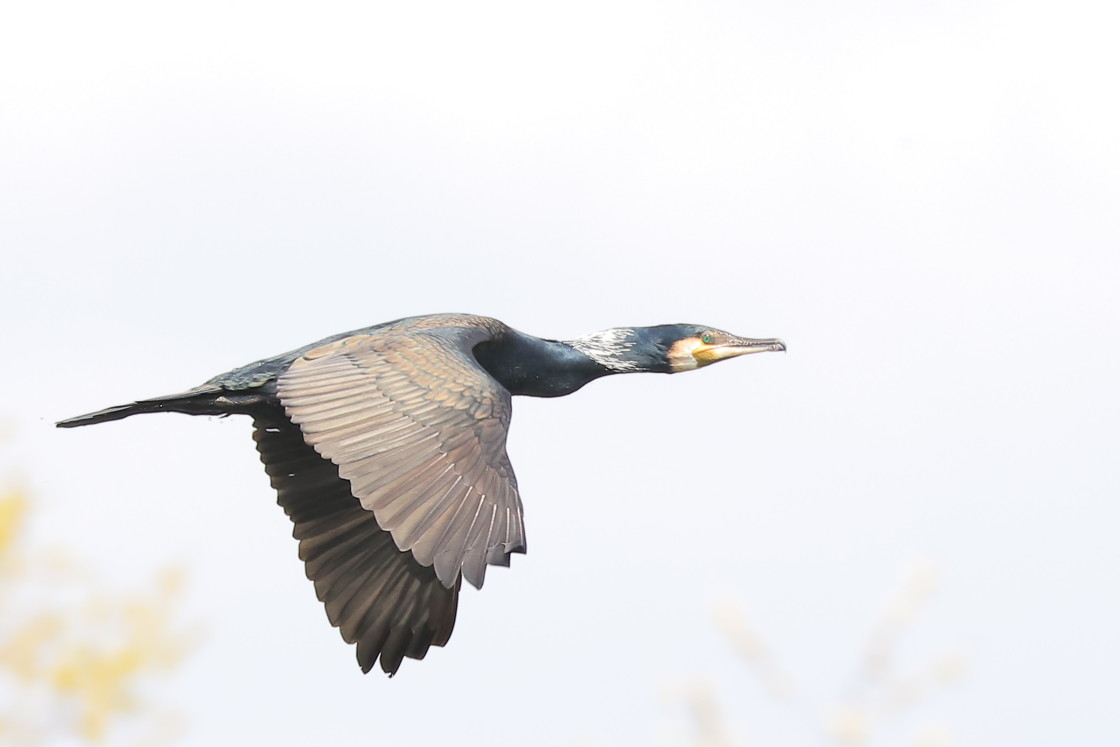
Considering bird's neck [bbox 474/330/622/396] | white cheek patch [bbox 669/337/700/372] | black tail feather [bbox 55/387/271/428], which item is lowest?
white cheek patch [bbox 669/337/700/372]

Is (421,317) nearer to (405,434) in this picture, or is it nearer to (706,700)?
(405,434)

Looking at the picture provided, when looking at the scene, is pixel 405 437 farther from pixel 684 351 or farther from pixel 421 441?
pixel 684 351

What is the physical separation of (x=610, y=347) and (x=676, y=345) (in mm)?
460

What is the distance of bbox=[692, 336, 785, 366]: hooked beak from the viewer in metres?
12.3

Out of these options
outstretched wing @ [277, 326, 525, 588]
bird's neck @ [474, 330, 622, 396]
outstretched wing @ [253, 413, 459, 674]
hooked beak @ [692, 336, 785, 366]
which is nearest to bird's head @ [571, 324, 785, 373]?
hooked beak @ [692, 336, 785, 366]

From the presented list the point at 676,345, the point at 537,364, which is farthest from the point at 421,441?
the point at 676,345

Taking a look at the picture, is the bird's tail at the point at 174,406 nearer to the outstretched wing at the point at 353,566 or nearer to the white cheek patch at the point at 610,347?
the outstretched wing at the point at 353,566

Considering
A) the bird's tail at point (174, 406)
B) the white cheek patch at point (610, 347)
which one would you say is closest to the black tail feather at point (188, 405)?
the bird's tail at point (174, 406)

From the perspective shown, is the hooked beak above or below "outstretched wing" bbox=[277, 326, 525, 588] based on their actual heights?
below

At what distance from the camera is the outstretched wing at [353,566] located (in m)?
10.6

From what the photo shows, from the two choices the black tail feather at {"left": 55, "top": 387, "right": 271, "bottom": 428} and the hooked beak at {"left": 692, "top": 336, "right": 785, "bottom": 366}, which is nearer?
the black tail feather at {"left": 55, "top": 387, "right": 271, "bottom": 428}

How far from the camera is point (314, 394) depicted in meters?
9.34

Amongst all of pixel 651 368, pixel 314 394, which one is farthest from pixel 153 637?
pixel 314 394

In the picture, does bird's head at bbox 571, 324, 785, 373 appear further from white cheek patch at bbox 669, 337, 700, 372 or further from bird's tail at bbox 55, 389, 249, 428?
bird's tail at bbox 55, 389, 249, 428
